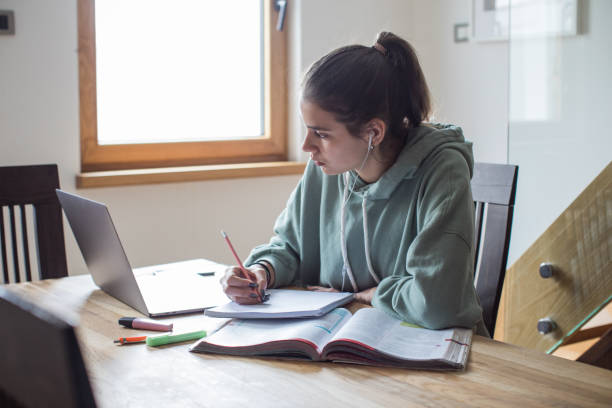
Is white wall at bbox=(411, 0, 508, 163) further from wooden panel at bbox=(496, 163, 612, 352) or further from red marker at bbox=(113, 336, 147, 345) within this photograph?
red marker at bbox=(113, 336, 147, 345)

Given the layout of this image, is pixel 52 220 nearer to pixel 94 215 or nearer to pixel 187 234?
pixel 94 215

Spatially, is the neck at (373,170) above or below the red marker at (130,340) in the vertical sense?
above

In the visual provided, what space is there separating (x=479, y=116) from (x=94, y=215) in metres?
2.35

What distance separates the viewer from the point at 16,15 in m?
2.25

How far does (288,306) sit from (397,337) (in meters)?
0.23

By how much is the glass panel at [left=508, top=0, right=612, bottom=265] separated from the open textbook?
3.46 feet

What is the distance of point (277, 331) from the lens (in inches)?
43.8

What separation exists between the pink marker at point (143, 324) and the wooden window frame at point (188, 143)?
1491 mm

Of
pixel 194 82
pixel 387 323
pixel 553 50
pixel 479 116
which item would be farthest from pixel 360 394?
pixel 479 116

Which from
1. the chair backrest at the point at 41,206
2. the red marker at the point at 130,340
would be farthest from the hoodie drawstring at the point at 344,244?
the chair backrest at the point at 41,206

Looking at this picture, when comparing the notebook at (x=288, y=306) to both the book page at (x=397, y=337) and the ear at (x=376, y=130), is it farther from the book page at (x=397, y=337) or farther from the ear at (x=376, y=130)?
the ear at (x=376, y=130)

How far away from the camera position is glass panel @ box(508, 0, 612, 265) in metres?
1.93

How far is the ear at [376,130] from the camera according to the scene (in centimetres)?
138

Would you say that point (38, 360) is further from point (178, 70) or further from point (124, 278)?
point (178, 70)
